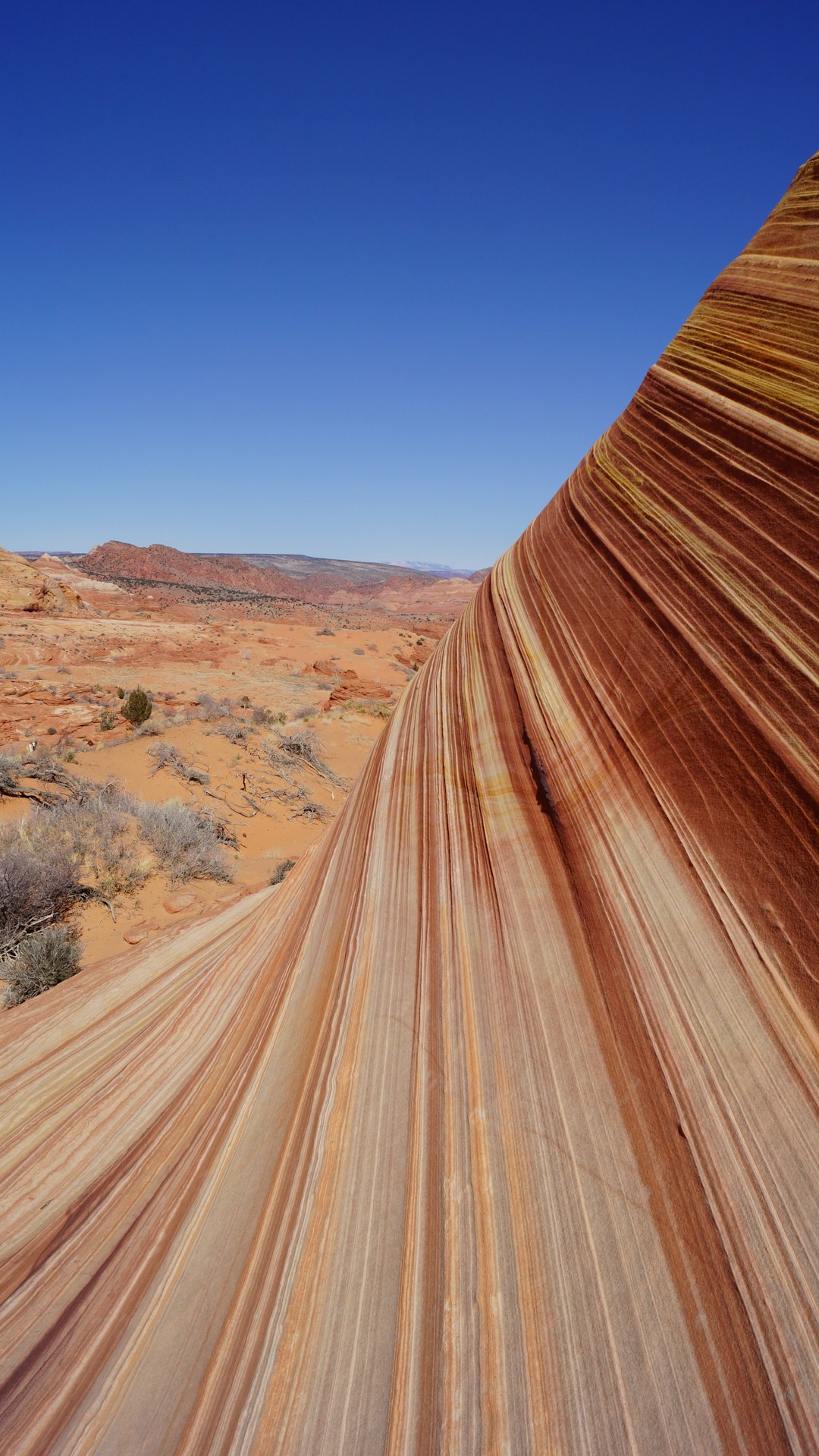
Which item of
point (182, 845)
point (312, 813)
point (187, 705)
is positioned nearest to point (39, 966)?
point (182, 845)

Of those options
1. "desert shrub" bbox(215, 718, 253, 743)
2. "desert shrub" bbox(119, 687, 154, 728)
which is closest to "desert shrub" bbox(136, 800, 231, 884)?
"desert shrub" bbox(215, 718, 253, 743)

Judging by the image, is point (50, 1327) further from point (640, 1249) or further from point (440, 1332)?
point (640, 1249)

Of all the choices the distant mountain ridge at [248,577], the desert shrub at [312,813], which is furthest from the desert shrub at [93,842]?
the distant mountain ridge at [248,577]

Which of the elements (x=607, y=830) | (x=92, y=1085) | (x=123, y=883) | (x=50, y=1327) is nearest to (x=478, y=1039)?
(x=607, y=830)

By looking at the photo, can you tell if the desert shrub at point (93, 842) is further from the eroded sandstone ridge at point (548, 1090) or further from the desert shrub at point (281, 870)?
the eroded sandstone ridge at point (548, 1090)

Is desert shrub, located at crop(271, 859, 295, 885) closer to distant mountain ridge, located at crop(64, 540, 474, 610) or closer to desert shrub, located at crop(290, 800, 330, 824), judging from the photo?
desert shrub, located at crop(290, 800, 330, 824)

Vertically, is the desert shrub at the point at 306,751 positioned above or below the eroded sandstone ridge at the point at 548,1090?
below
